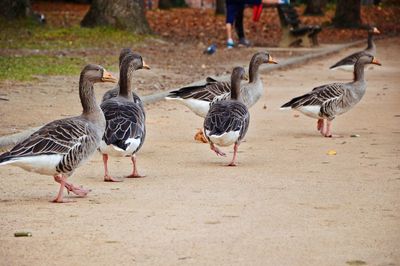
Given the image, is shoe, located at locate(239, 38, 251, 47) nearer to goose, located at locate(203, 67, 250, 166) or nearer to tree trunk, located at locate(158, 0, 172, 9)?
goose, located at locate(203, 67, 250, 166)

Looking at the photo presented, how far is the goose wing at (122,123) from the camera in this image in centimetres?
1046

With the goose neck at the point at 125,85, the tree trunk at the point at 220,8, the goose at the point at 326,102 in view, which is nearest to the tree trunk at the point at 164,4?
the tree trunk at the point at 220,8

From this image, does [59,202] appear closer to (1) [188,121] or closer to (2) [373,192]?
(2) [373,192]

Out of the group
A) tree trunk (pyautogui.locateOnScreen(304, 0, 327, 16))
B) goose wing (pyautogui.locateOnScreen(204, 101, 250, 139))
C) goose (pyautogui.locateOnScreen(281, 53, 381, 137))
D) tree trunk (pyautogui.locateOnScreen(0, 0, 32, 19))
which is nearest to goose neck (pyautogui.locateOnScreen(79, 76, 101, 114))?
goose wing (pyautogui.locateOnScreen(204, 101, 250, 139))

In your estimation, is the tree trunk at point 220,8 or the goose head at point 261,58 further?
the tree trunk at point 220,8

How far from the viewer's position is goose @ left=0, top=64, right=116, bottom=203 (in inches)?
363

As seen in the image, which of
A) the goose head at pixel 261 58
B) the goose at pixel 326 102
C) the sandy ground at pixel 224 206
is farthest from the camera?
the goose head at pixel 261 58

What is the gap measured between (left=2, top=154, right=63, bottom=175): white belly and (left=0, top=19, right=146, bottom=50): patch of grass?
16646 mm

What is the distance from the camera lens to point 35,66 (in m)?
21.3

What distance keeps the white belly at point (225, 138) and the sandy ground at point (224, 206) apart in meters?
0.28

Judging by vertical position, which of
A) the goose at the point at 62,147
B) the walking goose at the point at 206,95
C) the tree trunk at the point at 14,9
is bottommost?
the tree trunk at the point at 14,9

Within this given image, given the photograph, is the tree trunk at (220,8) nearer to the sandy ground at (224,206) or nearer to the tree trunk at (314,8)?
the tree trunk at (314,8)

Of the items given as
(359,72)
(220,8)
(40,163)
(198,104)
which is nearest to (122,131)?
(40,163)

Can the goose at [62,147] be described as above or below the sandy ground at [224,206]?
above
